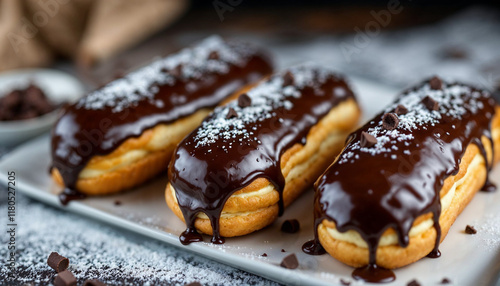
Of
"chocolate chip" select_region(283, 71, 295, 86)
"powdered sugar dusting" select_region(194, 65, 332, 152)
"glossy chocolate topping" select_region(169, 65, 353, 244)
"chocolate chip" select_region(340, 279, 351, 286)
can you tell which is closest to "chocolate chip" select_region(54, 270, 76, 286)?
"glossy chocolate topping" select_region(169, 65, 353, 244)

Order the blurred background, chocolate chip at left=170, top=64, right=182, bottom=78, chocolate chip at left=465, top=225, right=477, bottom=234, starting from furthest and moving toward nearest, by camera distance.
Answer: the blurred background → chocolate chip at left=170, top=64, right=182, bottom=78 → chocolate chip at left=465, top=225, right=477, bottom=234

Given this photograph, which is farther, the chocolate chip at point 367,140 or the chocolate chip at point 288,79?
the chocolate chip at point 288,79

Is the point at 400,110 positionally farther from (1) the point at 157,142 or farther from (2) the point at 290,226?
(1) the point at 157,142

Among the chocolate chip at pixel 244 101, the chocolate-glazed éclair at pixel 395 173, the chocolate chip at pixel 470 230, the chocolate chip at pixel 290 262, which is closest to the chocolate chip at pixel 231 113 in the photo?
the chocolate chip at pixel 244 101

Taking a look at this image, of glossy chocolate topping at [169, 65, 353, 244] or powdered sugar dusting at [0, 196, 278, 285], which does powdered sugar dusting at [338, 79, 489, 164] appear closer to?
glossy chocolate topping at [169, 65, 353, 244]

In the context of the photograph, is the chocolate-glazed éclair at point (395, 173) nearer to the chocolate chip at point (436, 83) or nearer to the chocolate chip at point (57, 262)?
the chocolate chip at point (436, 83)

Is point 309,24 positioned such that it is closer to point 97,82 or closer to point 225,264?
point 97,82

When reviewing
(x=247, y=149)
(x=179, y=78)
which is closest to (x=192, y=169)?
(x=247, y=149)
